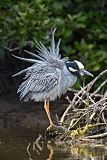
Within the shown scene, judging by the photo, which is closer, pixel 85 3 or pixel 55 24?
pixel 55 24

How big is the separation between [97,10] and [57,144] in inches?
179

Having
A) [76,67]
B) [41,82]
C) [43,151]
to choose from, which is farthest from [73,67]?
[43,151]

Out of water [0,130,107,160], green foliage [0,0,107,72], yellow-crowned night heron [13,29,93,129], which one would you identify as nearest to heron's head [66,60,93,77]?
yellow-crowned night heron [13,29,93,129]

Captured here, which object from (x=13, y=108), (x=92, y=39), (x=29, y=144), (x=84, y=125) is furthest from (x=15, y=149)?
(x=92, y=39)

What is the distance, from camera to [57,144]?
988 cm

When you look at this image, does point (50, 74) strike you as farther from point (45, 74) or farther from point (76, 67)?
point (76, 67)

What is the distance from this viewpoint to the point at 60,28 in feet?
42.7

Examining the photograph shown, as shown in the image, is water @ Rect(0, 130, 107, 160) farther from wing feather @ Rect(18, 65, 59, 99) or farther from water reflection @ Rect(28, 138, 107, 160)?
wing feather @ Rect(18, 65, 59, 99)

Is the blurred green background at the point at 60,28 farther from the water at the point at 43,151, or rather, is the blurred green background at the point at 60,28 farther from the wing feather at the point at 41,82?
the water at the point at 43,151

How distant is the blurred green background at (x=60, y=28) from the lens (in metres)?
12.5

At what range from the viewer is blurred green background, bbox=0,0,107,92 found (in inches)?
492

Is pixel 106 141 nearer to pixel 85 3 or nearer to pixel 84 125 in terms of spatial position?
pixel 84 125

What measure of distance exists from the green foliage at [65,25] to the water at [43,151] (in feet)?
9.15

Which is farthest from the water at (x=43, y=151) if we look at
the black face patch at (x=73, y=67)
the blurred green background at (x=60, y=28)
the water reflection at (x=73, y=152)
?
the blurred green background at (x=60, y=28)
